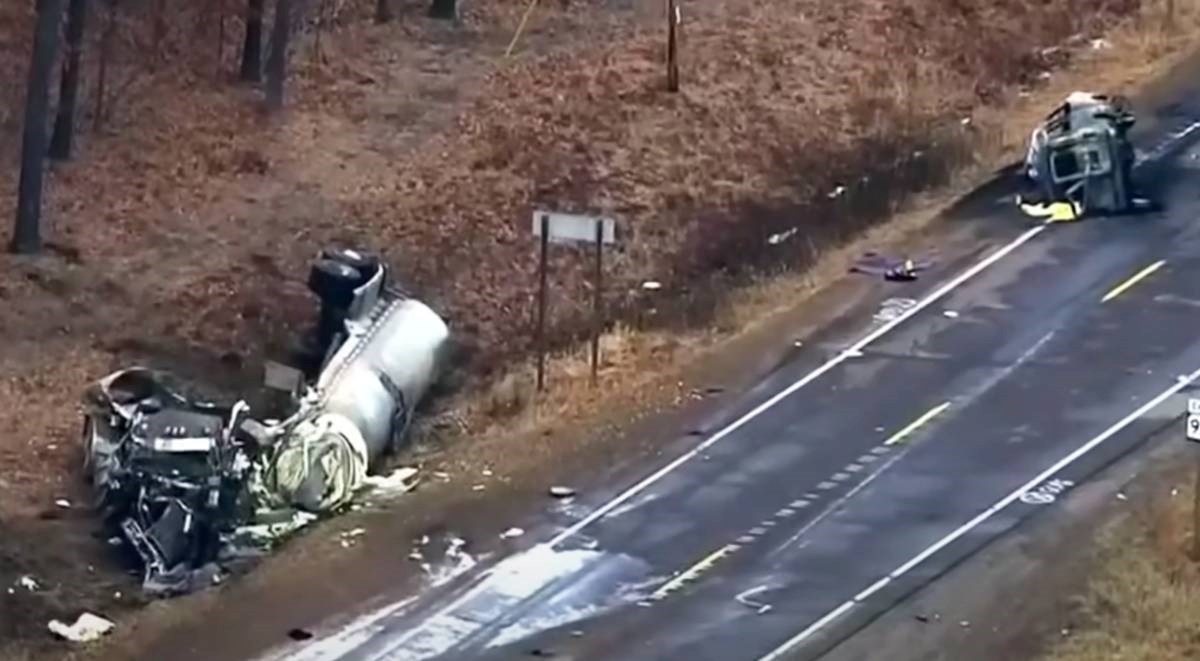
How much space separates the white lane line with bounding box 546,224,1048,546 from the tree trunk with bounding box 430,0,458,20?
13.3 m

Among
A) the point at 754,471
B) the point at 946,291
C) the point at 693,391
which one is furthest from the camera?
the point at 946,291

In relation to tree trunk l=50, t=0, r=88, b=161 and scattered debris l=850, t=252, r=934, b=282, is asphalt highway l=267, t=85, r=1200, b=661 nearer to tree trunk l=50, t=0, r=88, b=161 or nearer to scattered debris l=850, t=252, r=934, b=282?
scattered debris l=850, t=252, r=934, b=282

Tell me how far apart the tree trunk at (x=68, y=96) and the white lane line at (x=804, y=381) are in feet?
39.6

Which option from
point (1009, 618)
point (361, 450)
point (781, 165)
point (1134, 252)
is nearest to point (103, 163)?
point (781, 165)

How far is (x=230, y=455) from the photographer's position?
2539 centimetres

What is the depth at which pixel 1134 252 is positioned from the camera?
1316 inches

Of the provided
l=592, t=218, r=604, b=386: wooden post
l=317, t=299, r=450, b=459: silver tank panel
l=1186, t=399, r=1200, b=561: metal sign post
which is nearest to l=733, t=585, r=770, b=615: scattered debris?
l=1186, t=399, r=1200, b=561: metal sign post

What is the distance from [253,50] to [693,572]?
18521 millimetres

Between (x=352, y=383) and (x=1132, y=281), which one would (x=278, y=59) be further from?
(x=1132, y=281)

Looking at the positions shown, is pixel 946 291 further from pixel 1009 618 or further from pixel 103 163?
pixel 103 163

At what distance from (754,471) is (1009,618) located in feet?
14.4

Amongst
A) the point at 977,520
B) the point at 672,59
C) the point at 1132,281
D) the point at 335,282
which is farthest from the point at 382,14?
the point at 977,520

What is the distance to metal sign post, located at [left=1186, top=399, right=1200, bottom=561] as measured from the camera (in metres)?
22.1

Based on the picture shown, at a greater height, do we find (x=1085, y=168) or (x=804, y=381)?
(x=1085, y=168)
